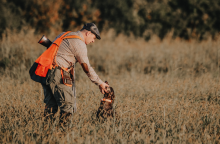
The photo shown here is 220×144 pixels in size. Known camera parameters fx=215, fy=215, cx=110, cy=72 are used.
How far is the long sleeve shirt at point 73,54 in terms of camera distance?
3082 millimetres

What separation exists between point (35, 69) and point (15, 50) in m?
5.37

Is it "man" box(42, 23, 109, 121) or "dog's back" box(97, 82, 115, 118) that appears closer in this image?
"man" box(42, 23, 109, 121)

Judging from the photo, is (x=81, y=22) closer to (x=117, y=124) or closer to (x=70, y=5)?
(x=70, y=5)

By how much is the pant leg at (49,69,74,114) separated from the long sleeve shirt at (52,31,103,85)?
0.19 metres

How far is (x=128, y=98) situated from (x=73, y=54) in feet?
6.28

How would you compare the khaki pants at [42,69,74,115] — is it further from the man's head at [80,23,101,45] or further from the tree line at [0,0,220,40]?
the tree line at [0,0,220,40]

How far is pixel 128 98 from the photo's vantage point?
15.1ft

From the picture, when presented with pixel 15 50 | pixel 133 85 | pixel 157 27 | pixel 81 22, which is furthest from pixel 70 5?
pixel 133 85

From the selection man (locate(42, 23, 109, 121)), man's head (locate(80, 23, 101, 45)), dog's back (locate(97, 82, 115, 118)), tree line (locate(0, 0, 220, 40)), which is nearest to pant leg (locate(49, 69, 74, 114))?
man (locate(42, 23, 109, 121))

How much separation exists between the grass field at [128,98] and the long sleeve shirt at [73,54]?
703 millimetres

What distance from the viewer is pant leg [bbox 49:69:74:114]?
3139mm

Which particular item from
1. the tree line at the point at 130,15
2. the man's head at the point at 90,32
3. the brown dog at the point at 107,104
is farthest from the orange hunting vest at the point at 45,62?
the tree line at the point at 130,15

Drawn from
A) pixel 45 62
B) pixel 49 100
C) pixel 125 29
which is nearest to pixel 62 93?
pixel 49 100

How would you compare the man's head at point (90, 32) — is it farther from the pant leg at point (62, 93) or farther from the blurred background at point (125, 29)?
the blurred background at point (125, 29)
